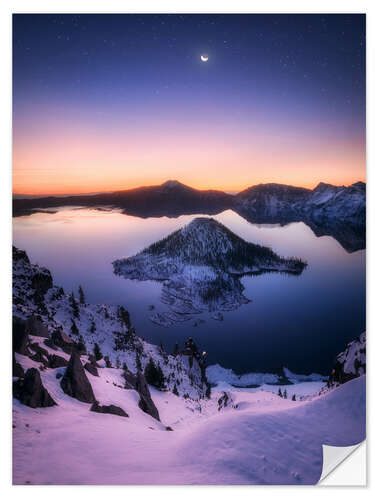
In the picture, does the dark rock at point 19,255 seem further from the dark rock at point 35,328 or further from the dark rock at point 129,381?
the dark rock at point 129,381

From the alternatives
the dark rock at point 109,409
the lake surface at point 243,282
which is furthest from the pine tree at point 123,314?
the dark rock at point 109,409

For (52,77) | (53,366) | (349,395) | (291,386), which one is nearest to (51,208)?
(52,77)

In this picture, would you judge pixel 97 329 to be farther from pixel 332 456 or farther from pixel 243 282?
pixel 332 456

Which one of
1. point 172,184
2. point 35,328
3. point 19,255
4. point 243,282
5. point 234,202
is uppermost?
point 172,184

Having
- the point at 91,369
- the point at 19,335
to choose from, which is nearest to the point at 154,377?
the point at 91,369

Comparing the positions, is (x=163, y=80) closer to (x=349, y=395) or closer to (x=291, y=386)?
(x=349, y=395)

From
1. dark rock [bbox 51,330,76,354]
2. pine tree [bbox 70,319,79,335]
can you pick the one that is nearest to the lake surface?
dark rock [bbox 51,330,76,354]
